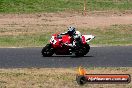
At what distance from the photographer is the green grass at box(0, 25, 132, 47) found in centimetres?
2873

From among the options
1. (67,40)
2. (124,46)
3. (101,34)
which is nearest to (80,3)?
(101,34)

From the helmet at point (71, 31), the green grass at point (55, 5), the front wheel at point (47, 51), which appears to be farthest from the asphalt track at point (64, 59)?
the green grass at point (55, 5)

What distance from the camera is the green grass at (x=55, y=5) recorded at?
149 ft

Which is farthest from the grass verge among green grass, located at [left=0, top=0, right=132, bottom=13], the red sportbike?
green grass, located at [left=0, top=0, right=132, bottom=13]

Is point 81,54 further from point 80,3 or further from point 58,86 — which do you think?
point 80,3

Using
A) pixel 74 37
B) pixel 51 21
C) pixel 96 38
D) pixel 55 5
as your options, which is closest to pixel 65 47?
pixel 74 37

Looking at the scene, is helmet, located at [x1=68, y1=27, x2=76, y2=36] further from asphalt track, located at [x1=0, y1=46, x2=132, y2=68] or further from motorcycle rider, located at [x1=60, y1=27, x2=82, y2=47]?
asphalt track, located at [x1=0, y1=46, x2=132, y2=68]

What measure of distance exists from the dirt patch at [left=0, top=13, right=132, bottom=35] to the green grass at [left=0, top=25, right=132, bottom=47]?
5.24 ft

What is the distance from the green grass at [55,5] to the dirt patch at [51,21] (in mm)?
2690

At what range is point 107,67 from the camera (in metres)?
20.3

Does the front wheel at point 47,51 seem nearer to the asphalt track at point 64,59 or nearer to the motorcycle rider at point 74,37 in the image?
the asphalt track at point 64,59

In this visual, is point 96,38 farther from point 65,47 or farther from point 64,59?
point 64,59

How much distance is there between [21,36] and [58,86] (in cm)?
1650

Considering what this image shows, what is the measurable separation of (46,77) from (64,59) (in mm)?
5287
